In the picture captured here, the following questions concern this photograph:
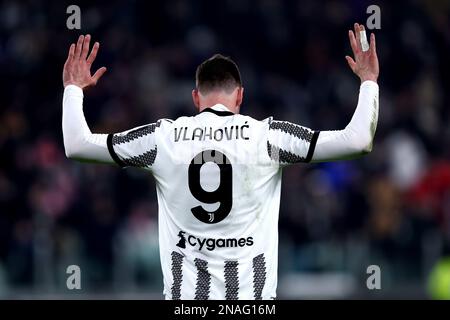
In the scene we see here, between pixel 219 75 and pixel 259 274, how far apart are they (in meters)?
0.94

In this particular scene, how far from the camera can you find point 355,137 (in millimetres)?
5664

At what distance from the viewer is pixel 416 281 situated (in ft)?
47.1

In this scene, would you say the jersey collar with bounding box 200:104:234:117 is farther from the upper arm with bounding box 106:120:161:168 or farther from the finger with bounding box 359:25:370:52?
the finger with bounding box 359:25:370:52

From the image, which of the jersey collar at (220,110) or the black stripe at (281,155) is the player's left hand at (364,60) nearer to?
Result: the black stripe at (281,155)

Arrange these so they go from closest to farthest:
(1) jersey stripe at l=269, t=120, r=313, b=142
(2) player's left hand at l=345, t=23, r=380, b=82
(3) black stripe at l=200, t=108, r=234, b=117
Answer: (1) jersey stripe at l=269, t=120, r=313, b=142 → (2) player's left hand at l=345, t=23, r=380, b=82 → (3) black stripe at l=200, t=108, r=234, b=117

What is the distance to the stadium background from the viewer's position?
1420 centimetres

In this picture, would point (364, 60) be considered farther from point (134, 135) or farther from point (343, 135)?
point (134, 135)

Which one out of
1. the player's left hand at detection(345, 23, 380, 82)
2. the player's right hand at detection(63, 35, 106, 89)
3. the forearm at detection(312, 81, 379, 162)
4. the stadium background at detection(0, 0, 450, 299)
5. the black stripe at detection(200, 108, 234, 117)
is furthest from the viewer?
the stadium background at detection(0, 0, 450, 299)

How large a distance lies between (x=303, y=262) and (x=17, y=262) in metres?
3.15

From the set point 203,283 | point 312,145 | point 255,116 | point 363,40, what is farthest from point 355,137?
point 255,116

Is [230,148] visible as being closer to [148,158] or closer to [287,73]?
[148,158]

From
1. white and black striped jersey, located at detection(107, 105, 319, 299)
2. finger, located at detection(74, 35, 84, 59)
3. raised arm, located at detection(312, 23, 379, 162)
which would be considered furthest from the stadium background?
raised arm, located at detection(312, 23, 379, 162)

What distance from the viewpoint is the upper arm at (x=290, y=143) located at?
5.75 m
